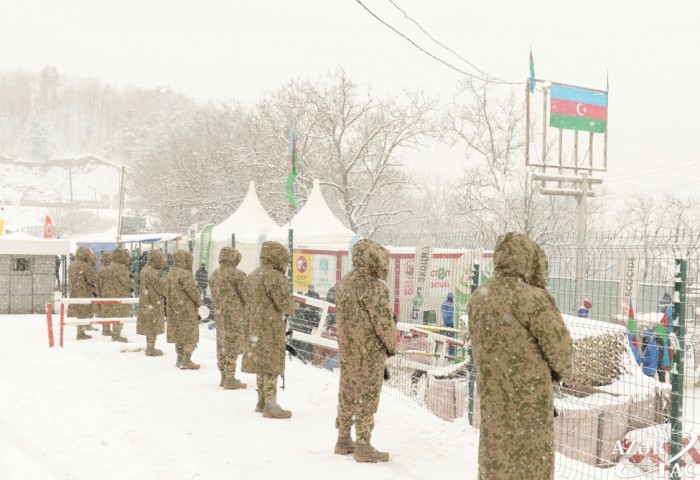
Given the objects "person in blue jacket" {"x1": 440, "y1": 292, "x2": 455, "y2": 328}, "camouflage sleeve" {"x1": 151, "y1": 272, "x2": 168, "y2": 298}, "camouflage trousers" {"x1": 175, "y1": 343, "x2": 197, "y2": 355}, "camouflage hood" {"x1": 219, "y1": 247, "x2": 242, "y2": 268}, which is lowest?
"camouflage trousers" {"x1": 175, "y1": 343, "x2": 197, "y2": 355}

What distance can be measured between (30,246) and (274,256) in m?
13.9

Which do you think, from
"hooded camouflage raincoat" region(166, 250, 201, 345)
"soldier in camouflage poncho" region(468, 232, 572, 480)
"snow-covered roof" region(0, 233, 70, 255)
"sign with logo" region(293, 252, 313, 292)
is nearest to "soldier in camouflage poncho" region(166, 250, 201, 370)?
"hooded camouflage raincoat" region(166, 250, 201, 345)

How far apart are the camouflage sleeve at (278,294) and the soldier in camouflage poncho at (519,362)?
3342 millimetres

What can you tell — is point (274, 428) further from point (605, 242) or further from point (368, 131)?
point (368, 131)

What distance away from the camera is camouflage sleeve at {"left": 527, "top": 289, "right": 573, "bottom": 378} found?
347 cm

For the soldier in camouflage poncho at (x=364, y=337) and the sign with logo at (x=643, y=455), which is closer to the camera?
the soldier in camouflage poncho at (x=364, y=337)

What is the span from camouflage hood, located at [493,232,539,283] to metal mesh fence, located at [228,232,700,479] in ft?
→ 3.89

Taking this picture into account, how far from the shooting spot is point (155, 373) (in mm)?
9633

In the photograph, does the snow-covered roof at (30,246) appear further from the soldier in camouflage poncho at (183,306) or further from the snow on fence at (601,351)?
the snow on fence at (601,351)

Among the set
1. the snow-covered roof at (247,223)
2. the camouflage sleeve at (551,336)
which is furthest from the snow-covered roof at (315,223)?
the camouflage sleeve at (551,336)

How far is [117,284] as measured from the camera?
1356cm

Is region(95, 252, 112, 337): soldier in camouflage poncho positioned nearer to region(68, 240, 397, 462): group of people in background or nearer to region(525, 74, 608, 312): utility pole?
region(68, 240, 397, 462): group of people in background

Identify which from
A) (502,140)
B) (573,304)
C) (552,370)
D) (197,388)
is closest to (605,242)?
(573,304)

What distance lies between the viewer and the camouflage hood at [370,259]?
5.37 meters
